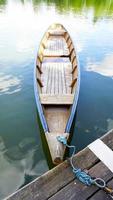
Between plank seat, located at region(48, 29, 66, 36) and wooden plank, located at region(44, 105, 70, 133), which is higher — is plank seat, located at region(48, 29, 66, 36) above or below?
above

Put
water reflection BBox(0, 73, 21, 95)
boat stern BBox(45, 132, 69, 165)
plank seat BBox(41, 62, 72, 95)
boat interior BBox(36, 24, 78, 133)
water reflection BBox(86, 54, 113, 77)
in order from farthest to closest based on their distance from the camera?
1. water reflection BBox(86, 54, 113, 77)
2. water reflection BBox(0, 73, 21, 95)
3. plank seat BBox(41, 62, 72, 95)
4. boat interior BBox(36, 24, 78, 133)
5. boat stern BBox(45, 132, 69, 165)

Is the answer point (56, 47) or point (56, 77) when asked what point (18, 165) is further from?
point (56, 47)

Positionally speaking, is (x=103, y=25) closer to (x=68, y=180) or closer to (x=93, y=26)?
(x=93, y=26)

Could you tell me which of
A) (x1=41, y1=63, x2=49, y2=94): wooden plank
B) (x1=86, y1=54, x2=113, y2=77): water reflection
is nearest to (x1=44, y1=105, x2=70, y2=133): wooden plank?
(x1=41, y1=63, x2=49, y2=94): wooden plank

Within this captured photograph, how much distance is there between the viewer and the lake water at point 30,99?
455 cm

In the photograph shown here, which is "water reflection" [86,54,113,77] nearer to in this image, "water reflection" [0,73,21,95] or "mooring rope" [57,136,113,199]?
"water reflection" [0,73,21,95]

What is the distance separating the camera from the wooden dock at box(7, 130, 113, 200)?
8.96 ft

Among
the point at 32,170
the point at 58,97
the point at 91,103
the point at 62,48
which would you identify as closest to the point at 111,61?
the point at 62,48

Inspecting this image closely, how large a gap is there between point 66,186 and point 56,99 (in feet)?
9.70

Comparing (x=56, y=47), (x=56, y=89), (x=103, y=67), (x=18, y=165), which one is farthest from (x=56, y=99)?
(x=56, y=47)

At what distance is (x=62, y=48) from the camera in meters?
10.2

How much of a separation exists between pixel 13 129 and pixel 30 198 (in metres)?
2.91

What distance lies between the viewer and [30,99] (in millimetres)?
6766

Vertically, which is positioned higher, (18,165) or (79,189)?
(79,189)
